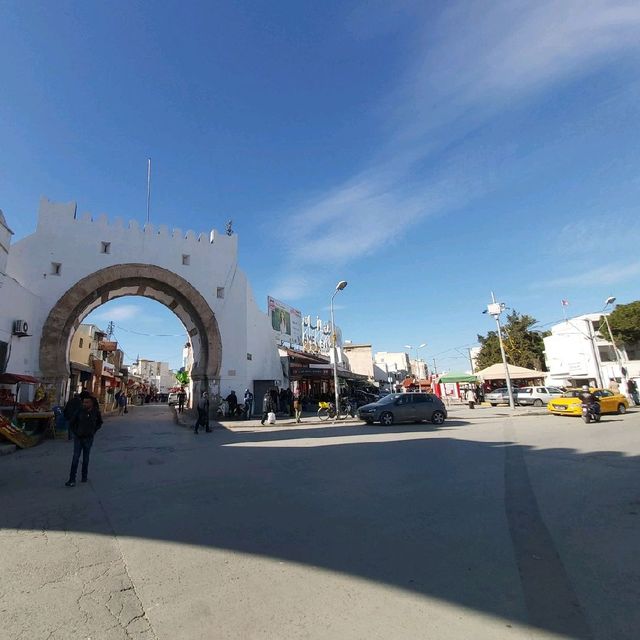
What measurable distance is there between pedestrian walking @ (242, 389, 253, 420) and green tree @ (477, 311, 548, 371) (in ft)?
149

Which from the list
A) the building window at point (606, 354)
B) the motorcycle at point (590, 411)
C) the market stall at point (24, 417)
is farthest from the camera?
the building window at point (606, 354)

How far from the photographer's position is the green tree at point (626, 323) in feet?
140

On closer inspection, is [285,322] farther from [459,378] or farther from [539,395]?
[539,395]

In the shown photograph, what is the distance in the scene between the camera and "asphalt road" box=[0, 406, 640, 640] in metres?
2.93

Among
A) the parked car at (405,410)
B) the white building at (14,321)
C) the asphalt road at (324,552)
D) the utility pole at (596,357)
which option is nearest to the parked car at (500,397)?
the utility pole at (596,357)

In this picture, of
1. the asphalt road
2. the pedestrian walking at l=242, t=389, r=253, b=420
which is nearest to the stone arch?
the pedestrian walking at l=242, t=389, r=253, b=420

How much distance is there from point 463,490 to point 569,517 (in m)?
1.68

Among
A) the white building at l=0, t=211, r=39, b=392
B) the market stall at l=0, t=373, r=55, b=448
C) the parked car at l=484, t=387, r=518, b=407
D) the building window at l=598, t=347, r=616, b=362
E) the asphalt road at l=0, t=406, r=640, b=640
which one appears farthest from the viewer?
the building window at l=598, t=347, r=616, b=362

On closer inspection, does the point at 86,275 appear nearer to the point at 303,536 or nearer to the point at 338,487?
the point at 338,487

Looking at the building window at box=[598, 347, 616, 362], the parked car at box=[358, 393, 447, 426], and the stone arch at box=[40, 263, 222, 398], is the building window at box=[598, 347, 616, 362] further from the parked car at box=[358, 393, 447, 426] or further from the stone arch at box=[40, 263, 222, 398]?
the stone arch at box=[40, 263, 222, 398]

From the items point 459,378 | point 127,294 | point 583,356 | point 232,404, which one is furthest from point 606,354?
point 127,294

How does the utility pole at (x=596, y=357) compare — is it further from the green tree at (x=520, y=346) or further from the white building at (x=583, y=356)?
the green tree at (x=520, y=346)

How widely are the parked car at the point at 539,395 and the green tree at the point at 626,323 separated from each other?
18.6 meters

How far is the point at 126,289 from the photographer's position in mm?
23594
